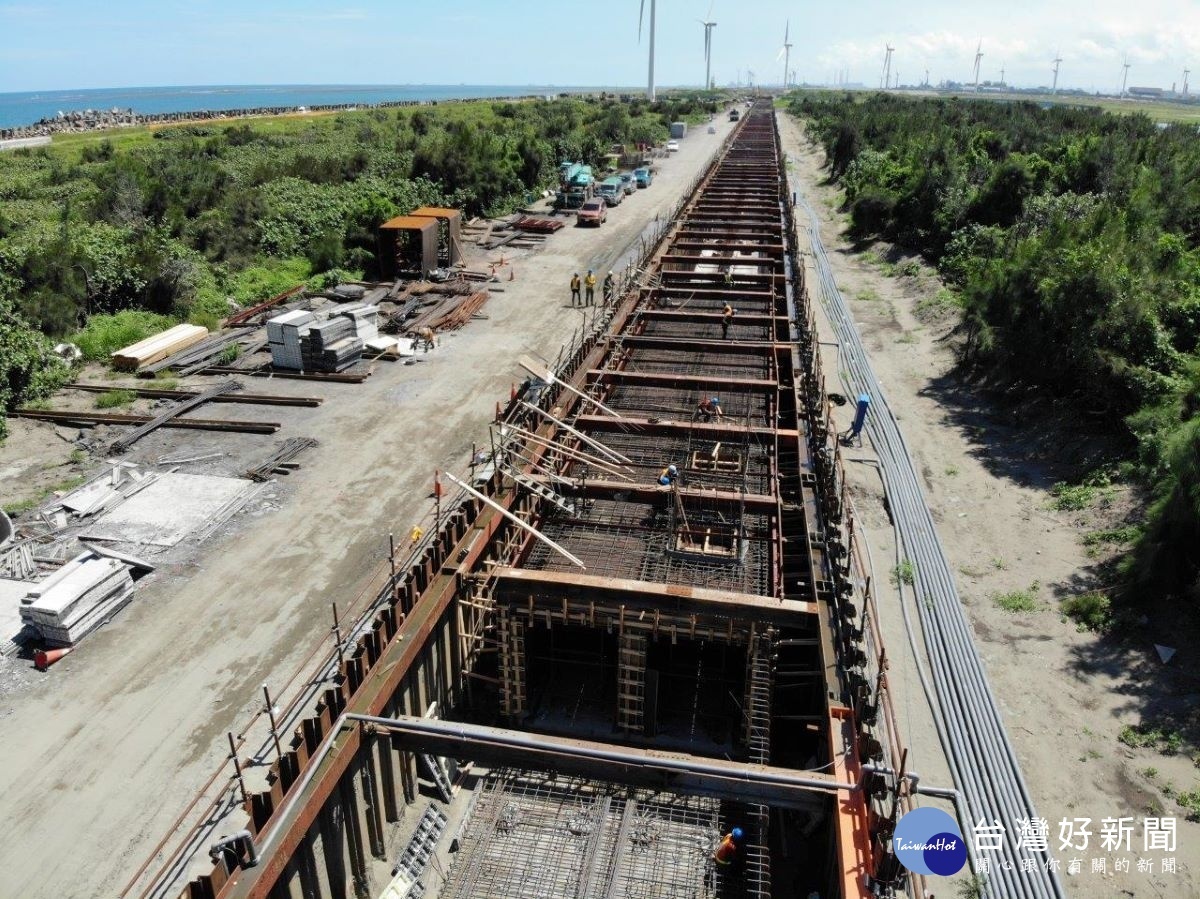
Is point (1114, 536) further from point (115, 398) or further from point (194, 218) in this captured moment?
point (194, 218)

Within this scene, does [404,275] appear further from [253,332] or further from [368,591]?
[368,591]

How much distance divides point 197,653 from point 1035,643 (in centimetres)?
1695

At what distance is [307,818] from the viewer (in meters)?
9.41

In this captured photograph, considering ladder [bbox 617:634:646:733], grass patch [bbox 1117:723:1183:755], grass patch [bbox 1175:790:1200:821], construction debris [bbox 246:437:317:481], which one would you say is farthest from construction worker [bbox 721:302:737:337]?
grass patch [bbox 1175:790:1200:821]

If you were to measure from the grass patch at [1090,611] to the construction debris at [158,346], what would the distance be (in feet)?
102

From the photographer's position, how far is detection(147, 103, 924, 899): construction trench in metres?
10.0

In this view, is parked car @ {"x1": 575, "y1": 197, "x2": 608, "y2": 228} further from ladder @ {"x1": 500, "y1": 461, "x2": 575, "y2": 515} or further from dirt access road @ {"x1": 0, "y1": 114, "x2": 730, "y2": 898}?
ladder @ {"x1": 500, "y1": 461, "x2": 575, "y2": 515}

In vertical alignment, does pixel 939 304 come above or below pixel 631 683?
above

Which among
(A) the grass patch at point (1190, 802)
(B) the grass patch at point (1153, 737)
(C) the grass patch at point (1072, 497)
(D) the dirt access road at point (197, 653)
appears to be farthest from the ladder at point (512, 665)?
(C) the grass patch at point (1072, 497)

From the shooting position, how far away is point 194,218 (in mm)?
44812

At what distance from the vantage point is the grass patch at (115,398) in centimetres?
2595

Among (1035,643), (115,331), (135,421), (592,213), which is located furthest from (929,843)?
(592,213)

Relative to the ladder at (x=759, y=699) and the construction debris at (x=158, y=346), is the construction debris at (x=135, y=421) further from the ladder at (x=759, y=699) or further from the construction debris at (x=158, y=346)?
the ladder at (x=759, y=699)

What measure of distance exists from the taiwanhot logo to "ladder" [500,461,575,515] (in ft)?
28.5
